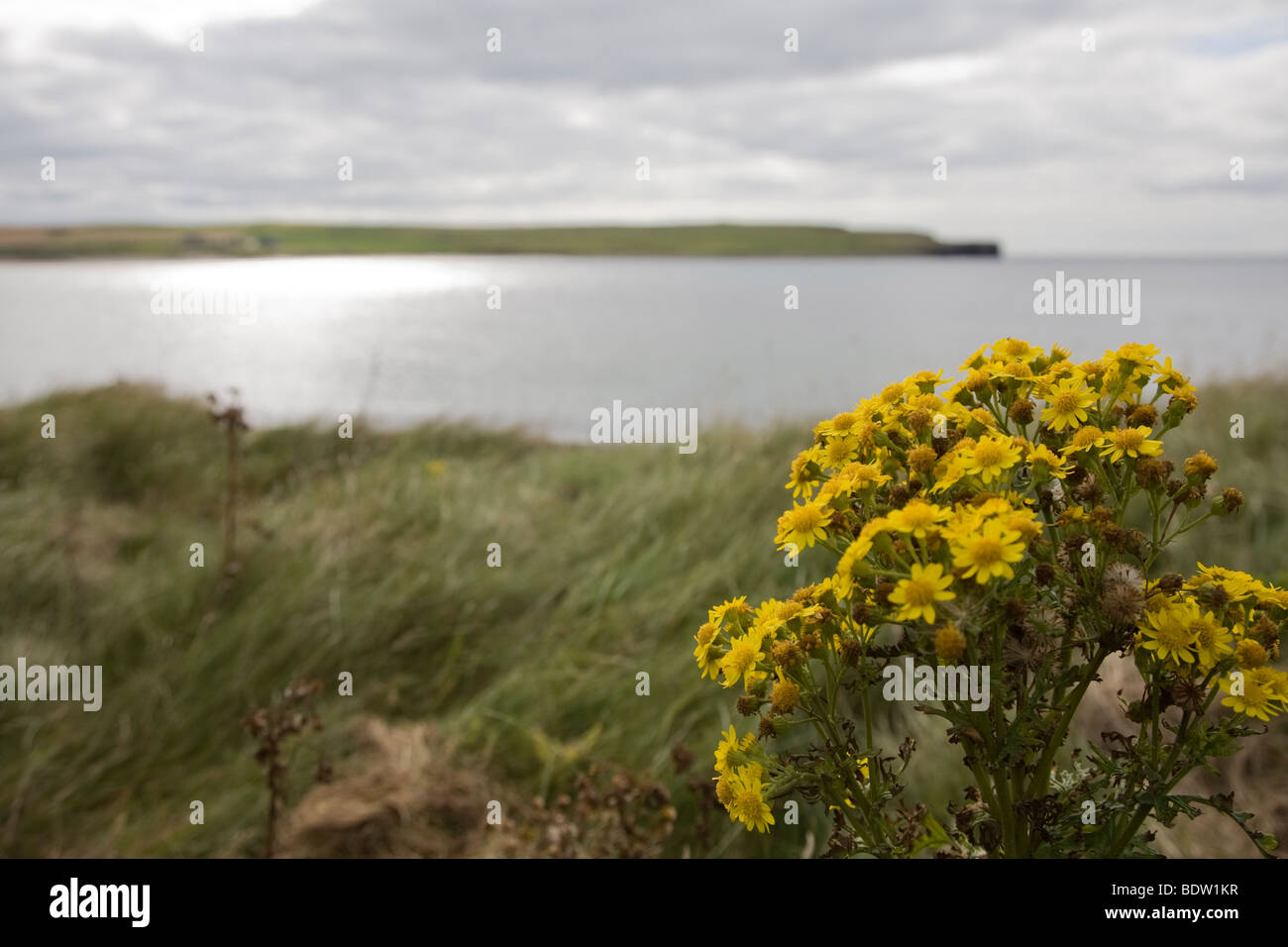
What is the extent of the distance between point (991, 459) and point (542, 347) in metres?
31.3

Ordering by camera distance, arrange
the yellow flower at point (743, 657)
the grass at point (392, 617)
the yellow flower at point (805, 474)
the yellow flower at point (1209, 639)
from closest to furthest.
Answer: the yellow flower at point (1209, 639) → the yellow flower at point (743, 657) → the yellow flower at point (805, 474) → the grass at point (392, 617)

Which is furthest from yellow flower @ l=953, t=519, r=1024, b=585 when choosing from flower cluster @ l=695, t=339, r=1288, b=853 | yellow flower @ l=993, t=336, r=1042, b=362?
yellow flower @ l=993, t=336, r=1042, b=362

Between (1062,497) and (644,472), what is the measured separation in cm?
571

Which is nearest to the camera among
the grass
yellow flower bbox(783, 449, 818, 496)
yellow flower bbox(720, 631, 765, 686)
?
yellow flower bbox(720, 631, 765, 686)

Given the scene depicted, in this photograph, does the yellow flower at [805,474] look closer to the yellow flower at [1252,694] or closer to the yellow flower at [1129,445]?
the yellow flower at [1129,445]

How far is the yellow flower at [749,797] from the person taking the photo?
52.0 inches

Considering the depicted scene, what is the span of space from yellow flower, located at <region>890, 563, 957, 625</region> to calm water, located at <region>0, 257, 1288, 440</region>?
2.86 meters

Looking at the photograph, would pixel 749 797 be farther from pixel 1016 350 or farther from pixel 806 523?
pixel 1016 350

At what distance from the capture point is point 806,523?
1.31 metres

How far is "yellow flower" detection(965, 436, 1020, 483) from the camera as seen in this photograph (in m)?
1.22

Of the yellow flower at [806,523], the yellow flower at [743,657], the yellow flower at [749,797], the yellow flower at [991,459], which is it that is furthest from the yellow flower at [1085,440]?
the yellow flower at [749,797]

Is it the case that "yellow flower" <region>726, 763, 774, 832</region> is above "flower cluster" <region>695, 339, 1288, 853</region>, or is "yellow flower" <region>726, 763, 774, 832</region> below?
below

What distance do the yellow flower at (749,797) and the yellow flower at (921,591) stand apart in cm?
35

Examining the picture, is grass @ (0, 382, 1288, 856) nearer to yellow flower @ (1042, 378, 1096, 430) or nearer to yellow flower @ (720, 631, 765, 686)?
yellow flower @ (720, 631, 765, 686)
